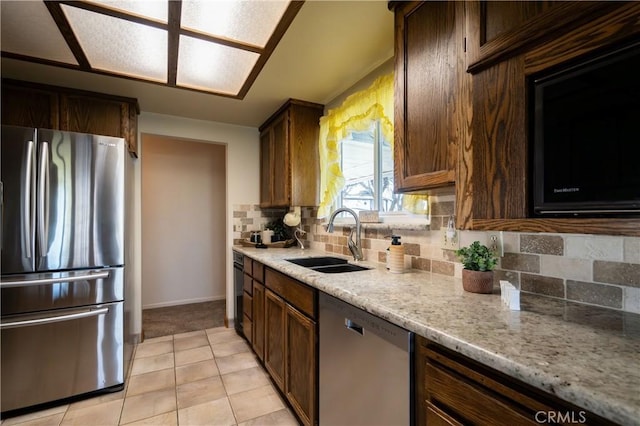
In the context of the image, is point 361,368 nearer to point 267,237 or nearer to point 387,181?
point 387,181

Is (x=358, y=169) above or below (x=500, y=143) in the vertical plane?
above

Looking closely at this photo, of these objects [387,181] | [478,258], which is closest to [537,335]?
→ [478,258]

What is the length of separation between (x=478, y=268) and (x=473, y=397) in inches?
23.2

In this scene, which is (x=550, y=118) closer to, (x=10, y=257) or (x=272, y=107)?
(x=272, y=107)

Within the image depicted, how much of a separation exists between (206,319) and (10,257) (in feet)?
6.72

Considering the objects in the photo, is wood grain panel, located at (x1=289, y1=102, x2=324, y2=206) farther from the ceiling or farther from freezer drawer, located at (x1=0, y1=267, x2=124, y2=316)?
freezer drawer, located at (x1=0, y1=267, x2=124, y2=316)

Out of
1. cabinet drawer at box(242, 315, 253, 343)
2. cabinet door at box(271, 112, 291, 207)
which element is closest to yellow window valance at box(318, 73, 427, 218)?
cabinet door at box(271, 112, 291, 207)

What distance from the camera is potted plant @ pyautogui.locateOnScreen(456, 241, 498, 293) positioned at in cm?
115

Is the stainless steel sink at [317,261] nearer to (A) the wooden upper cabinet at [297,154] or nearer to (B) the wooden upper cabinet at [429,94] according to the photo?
(A) the wooden upper cabinet at [297,154]

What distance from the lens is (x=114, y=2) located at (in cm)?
137

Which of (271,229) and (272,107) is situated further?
(271,229)

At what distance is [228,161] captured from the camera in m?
3.33

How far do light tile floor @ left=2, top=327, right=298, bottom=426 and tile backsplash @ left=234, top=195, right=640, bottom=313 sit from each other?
1294 millimetres

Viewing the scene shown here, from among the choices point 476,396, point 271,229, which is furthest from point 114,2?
point 271,229
